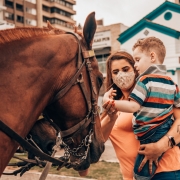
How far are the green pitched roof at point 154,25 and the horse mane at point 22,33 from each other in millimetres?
18283

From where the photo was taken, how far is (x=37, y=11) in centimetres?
6012

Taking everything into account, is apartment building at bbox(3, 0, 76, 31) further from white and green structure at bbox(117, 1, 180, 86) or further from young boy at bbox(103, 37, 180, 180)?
young boy at bbox(103, 37, 180, 180)

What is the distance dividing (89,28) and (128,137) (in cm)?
106

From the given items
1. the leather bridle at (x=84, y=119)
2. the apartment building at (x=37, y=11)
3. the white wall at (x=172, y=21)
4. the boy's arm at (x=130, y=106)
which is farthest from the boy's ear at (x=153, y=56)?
the apartment building at (x=37, y=11)

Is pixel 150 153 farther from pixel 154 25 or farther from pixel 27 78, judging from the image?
pixel 154 25

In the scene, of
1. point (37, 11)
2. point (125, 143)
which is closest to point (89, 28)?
point (125, 143)

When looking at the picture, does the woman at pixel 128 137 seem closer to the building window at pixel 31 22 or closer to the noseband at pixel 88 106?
the noseband at pixel 88 106

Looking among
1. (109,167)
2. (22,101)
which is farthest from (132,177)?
(109,167)

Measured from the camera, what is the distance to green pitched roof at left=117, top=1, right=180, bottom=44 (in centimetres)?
1950

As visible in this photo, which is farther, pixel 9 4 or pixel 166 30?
pixel 9 4

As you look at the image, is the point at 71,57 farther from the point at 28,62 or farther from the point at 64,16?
the point at 64,16

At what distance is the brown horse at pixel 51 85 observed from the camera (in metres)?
1.76

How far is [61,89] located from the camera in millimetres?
1952

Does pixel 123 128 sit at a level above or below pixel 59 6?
below
